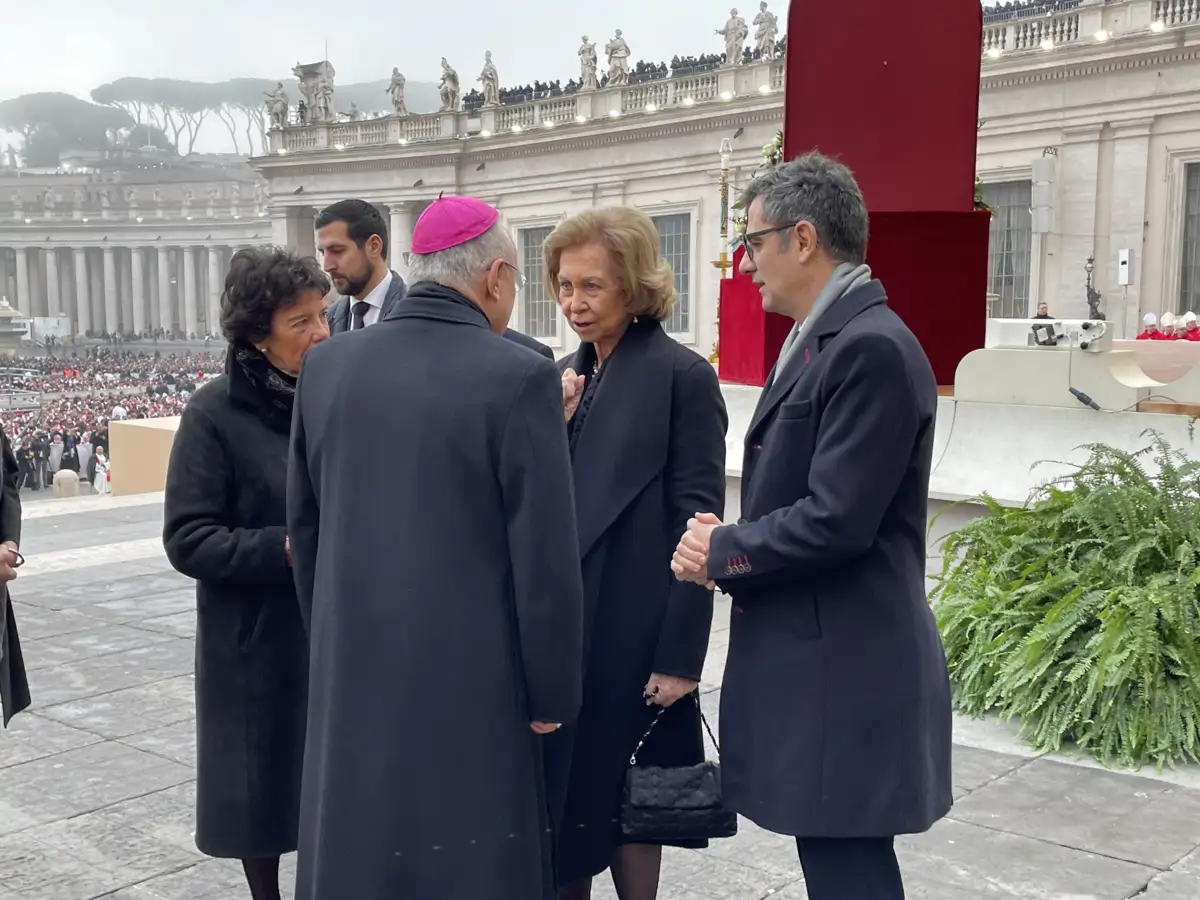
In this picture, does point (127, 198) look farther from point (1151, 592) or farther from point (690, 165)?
point (1151, 592)

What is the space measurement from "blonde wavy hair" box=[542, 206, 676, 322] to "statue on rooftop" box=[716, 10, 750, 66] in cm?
3553

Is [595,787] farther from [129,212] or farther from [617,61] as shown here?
[129,212]

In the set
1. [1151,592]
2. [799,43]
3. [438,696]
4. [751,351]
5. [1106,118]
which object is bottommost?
[1151,592]

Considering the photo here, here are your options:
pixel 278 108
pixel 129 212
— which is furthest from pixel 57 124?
pixel 278 108

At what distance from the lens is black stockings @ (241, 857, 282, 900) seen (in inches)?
123

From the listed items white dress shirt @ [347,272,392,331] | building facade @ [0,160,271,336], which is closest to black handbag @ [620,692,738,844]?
white dress shirt @ [347,272,392,331]

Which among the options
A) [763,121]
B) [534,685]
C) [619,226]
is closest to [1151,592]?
[619,226]

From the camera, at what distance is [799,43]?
7113 mm

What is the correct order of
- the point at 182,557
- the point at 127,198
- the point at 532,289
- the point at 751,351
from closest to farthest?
the point at 182,557, the point at 751,351, the point at 532,289, the point at 127,198

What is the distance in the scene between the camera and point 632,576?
2938mm

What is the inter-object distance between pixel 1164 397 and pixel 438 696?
20.3ft

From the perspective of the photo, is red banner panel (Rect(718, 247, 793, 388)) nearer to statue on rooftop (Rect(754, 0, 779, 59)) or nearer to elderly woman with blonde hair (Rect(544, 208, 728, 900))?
elderly woman with blonde hair (Rect(544, 208, 728, 900))

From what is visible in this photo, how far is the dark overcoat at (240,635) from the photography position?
9.91ft

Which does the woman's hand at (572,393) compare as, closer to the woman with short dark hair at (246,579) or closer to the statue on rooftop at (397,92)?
the woman with short dark hair at (246,579)
